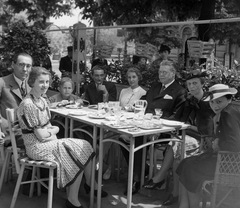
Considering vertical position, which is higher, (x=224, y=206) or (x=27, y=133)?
(x=27, y=133)

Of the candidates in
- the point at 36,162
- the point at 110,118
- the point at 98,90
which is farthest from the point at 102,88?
the point at 36,162

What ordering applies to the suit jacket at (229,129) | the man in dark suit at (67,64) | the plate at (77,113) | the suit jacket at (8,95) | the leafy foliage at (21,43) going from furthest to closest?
1. the man in dark suit at (67,64)
2. the leafy foliage at (21,43)
3. the suit jacket at (8,95)
4. the plate at (77,113)
5. the suit jacket at (229,129)

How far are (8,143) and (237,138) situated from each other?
7.49 ft

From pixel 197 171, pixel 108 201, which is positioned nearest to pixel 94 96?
pixel 108 201

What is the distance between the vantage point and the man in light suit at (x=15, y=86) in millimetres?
3965

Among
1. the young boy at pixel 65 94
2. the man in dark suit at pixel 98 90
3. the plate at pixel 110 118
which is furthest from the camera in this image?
the man in dark suit at pixel 98 90

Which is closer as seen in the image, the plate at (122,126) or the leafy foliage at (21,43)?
the plate at (122,126)

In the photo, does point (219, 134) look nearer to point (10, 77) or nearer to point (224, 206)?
point (224, 206)

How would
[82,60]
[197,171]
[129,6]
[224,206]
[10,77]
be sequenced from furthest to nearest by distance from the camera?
[129,6]
[82,60]
[10,77]
[224,206]
[197,171]

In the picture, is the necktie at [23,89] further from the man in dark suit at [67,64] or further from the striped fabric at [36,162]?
the man in dark suit at [67,64]

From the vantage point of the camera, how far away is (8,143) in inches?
152

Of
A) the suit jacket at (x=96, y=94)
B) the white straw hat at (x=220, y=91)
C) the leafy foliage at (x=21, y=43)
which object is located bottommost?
the suit jacket at (x=96, y=94)

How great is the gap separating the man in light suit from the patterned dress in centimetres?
69

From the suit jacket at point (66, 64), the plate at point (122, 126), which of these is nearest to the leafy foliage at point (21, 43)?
the suit jacket at point (66, 64)
